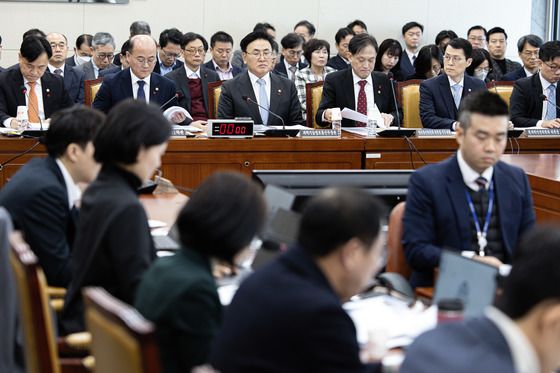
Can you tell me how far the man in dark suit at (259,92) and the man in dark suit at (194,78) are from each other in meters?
1.03

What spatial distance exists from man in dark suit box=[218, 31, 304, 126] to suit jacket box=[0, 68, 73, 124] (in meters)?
1.14

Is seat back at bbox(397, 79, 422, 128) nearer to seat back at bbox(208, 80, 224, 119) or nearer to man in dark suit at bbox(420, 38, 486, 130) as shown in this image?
man in dark suit at bbox(420, 38, 486, 130)

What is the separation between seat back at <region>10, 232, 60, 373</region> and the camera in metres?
2.16

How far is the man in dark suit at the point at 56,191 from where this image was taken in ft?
10.3

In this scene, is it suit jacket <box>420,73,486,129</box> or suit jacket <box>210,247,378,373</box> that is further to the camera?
suit jacket <box>420,73,486,129</box>

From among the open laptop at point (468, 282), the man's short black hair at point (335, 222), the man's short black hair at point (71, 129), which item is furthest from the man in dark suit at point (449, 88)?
the man's short black hair at point (335, 222)

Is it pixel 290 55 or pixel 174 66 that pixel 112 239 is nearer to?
pixel 174 66

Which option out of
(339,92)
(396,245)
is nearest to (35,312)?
(396,245)

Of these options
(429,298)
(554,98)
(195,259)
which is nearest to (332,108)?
(554,98)

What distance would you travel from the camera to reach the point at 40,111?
6711 millimetres

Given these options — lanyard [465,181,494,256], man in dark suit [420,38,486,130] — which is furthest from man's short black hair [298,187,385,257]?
man in dark suit [420,38,486,130]

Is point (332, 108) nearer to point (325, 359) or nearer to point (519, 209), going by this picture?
point (519, 209)

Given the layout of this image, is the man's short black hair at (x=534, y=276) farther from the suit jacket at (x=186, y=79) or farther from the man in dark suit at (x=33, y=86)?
the suit jacket at (x=186, y=79)

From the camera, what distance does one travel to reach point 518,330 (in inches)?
56.3
